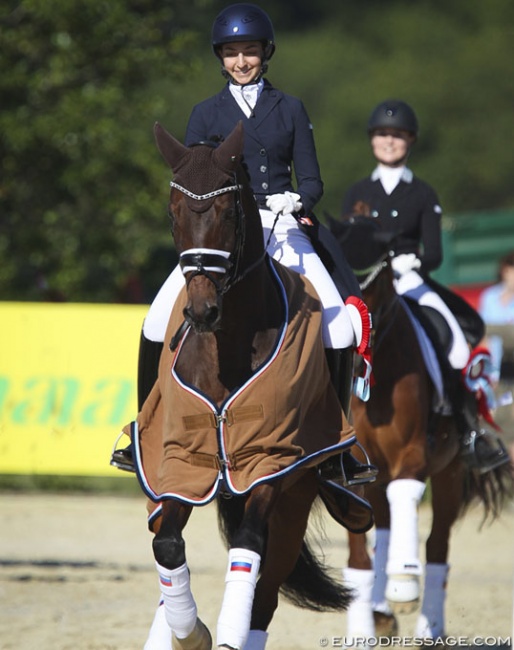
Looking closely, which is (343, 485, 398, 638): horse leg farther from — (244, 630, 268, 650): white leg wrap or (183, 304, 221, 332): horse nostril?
(183, 304, 221, 332): horse nostril

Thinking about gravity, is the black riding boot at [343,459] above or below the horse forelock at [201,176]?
below

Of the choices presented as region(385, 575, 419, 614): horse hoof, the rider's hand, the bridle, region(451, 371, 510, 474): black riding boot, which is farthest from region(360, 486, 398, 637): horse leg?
the bridle

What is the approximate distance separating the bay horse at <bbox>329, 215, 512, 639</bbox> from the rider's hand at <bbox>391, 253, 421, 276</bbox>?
1.22ft

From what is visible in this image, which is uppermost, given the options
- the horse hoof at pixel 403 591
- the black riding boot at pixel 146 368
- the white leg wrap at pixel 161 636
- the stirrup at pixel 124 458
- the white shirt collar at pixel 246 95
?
the white shirt collar at pixel 246 95

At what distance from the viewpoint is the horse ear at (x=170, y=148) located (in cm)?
495

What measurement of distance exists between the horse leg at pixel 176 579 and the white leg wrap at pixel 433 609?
2.63 metres

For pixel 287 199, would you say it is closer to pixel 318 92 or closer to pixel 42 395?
pixel 42 395

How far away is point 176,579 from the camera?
198 inches

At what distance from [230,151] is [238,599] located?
1743mm

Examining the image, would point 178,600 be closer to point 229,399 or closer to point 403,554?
point 229,399

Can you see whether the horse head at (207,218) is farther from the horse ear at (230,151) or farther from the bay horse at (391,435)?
the bay horse at (391,435)

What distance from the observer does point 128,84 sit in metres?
14.2

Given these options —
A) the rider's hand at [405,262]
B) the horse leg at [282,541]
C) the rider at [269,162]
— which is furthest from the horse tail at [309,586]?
the rider's hand at [405,262]

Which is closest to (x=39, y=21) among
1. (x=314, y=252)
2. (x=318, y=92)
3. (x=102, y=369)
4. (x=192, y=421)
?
(x=102, y=369)
